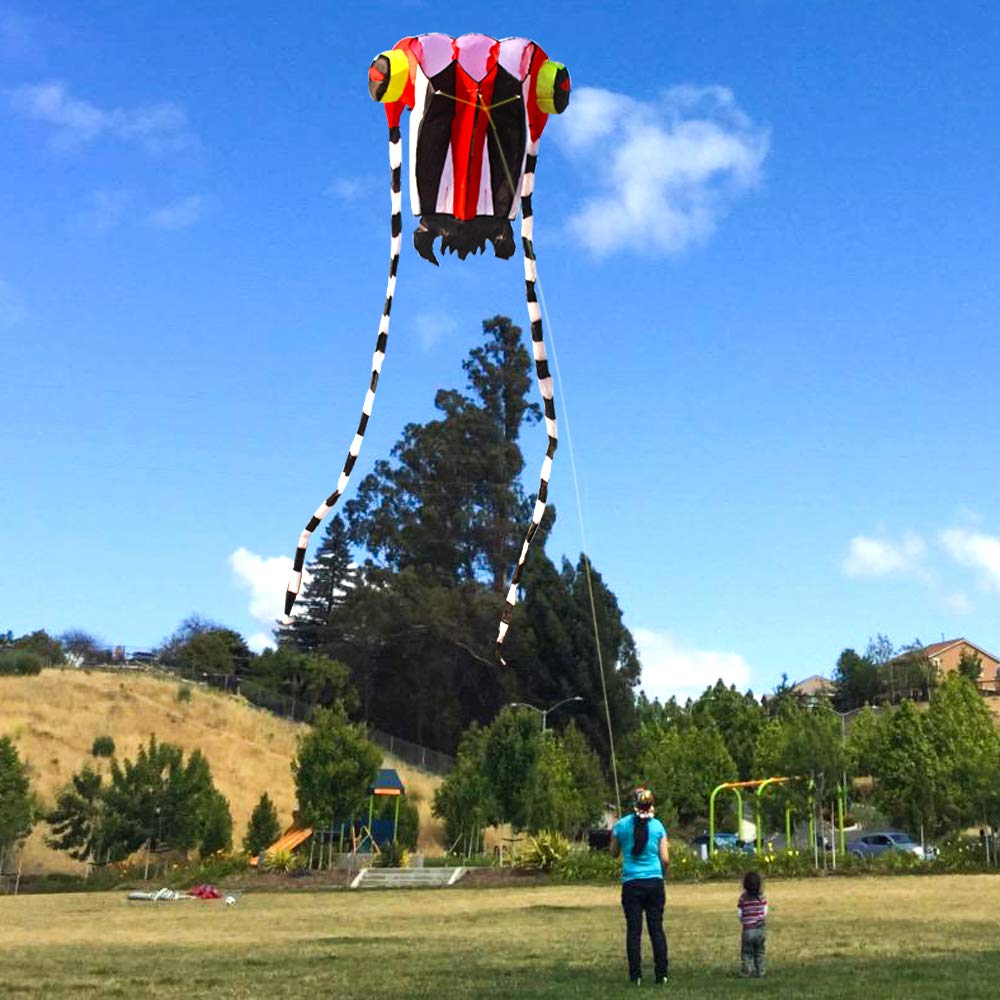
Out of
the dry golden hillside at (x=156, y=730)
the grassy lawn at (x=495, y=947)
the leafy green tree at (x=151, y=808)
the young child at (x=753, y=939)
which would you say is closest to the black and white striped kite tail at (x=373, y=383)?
the grassy lawn at (x=495, y=947)

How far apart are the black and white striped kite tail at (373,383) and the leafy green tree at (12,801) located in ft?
116

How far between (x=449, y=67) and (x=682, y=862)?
2923 centimetres

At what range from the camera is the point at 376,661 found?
85188 millimetres

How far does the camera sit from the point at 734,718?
3066 inches

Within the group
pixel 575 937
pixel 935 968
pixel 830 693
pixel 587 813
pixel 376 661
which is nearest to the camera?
pixel 935 968

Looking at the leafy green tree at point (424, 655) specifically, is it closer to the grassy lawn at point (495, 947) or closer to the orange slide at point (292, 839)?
the orange slide at point (292, 839)

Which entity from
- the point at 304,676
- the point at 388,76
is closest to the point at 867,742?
the point at 388,76

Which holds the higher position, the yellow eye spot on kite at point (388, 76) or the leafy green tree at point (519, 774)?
the yellow eye spot on kite at point (388, 76)

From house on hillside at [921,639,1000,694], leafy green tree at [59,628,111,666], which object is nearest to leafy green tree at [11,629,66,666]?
leafy green tree at [59,628,111,666]

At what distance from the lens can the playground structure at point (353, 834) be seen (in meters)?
43.4

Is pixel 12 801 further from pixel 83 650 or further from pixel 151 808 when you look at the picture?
pixel 83 650

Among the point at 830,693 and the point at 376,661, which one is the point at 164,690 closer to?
the point at 376,661

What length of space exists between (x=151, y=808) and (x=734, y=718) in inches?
1757

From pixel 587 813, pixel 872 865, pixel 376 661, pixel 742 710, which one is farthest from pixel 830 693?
pixel 872 865
